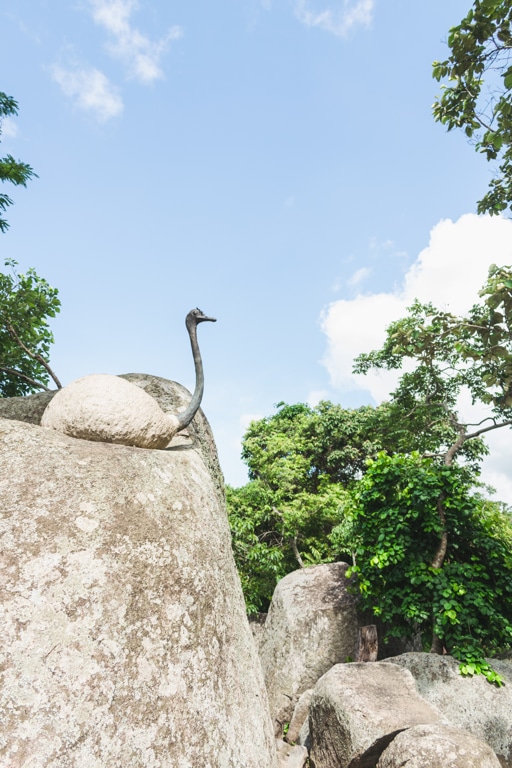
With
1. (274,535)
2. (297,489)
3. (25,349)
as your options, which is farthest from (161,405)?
(297,489)

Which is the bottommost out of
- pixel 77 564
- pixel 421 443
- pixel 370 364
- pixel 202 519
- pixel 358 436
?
pixel 77 564

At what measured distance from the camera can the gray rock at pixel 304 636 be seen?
864 cm

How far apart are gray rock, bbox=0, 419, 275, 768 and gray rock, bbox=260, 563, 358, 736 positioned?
5961 mm

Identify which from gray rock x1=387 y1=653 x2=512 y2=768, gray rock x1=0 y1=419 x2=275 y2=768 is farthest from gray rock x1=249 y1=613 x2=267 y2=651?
gray rock x1=0 y1=419 x2=275 y2=768

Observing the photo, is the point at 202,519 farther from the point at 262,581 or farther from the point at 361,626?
the point at 262,581

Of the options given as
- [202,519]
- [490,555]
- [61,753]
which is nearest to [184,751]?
[61,753]

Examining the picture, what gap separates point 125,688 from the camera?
249 centimetres

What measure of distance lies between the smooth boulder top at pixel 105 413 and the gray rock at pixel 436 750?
405 cm

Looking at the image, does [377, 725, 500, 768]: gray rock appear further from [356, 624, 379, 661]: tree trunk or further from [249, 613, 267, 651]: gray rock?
[249, 613, 267, 651]: gray rock

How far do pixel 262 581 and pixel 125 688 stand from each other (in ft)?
40.3

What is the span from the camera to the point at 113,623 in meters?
2.62

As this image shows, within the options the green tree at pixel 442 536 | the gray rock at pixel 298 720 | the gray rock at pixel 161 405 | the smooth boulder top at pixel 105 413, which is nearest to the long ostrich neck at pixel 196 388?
the smooth boulder top at pixel 105 413

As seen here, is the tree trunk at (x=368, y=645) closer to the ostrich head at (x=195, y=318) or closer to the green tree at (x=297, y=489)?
the green tree at (x=297, y=489)

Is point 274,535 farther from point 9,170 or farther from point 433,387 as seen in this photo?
point 9,170
